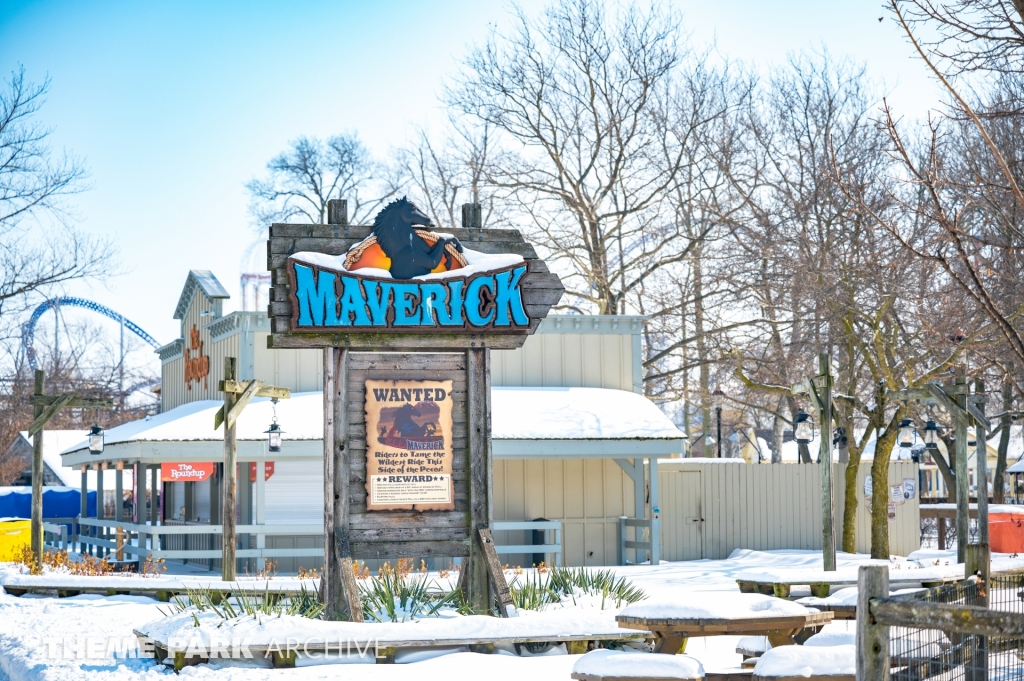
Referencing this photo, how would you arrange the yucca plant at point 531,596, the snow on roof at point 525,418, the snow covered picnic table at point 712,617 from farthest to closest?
the snow on roof at point 525,418 → the yucca plant at point 531,596 → the snow covered picnic table at point 712,617

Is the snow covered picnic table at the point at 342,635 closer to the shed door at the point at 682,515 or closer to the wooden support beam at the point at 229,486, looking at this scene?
the wooden support beam at the point at 229,486

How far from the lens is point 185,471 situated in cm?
2305

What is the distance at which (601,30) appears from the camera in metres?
37.5

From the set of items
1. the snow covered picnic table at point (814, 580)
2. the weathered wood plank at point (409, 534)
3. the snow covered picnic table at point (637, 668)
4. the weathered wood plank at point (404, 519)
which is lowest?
the snow covered picnic table at point (814, 580)

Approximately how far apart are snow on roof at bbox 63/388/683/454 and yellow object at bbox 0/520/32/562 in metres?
2.44

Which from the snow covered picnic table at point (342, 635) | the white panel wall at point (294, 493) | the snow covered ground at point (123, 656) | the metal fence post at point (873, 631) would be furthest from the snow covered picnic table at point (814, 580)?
the white panel wall at point (294, 493)

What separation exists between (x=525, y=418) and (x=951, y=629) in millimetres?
18394

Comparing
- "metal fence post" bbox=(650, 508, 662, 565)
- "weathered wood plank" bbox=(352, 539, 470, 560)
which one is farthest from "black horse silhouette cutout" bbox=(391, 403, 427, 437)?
"metal fence post" bbox=(650, 508, 662, 565)

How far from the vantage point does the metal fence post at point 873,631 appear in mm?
5938

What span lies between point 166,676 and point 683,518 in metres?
17.4

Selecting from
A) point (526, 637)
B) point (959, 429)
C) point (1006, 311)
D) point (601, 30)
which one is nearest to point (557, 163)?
point (601, 30)

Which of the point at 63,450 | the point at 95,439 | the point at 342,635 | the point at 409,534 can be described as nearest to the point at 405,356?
the point at 409,534

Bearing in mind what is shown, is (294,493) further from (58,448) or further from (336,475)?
(58,448)

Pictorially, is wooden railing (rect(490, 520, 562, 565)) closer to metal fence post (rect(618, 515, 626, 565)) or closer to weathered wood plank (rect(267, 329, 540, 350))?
metal fence post (rect(618, 515, 626, 565))
